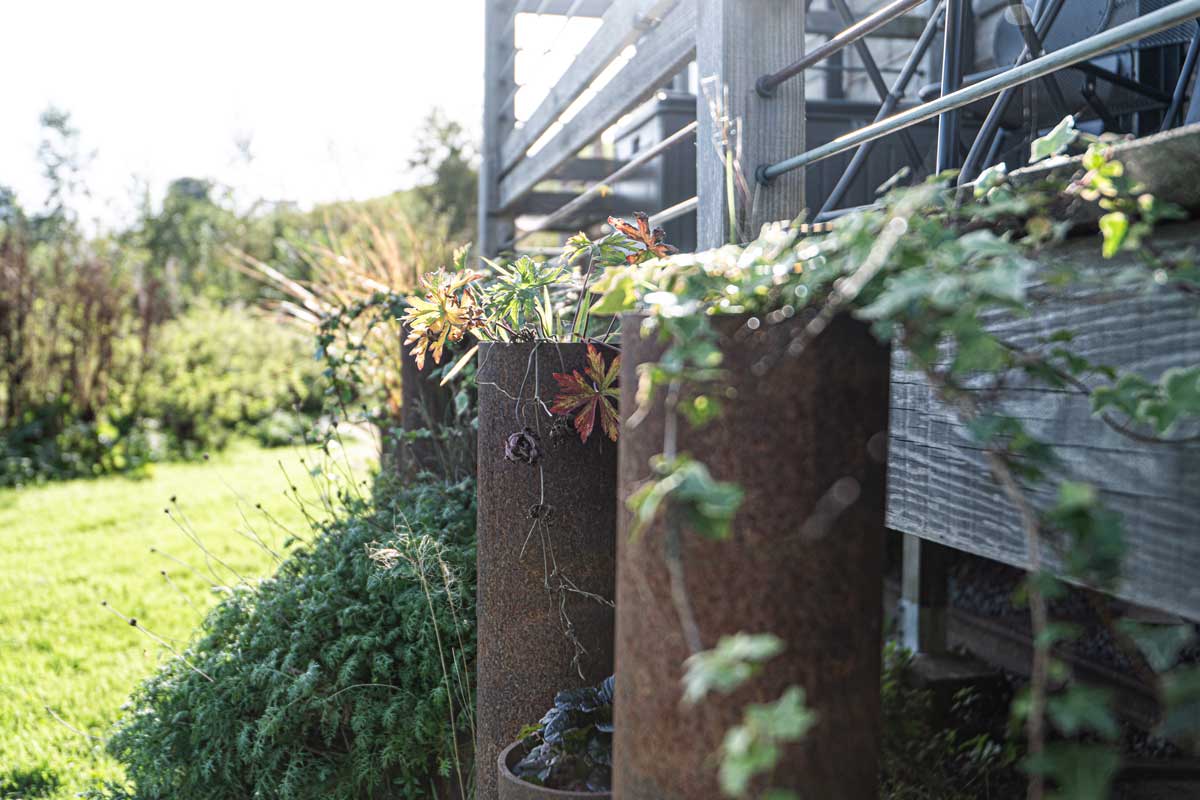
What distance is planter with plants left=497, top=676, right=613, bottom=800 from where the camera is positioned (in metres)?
1.50

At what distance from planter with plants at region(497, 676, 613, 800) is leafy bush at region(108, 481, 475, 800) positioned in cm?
51

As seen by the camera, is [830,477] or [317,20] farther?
[317,20]

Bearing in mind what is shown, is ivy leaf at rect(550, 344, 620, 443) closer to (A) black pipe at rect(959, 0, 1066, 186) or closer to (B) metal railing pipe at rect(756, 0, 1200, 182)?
(B) metal railing pipe at rect(756, 0, 1200, 182)

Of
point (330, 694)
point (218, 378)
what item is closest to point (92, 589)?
point (330, 694)

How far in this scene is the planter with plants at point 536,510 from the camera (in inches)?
71.6

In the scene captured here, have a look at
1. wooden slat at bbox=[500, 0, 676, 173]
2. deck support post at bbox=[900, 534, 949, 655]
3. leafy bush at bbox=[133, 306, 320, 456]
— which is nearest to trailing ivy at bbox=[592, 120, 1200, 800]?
wooden slat at bbox=[500, 0, 676, 173]

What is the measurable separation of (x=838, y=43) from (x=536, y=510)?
1044mm

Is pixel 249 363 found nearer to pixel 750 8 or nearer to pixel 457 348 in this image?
pixel 457 348

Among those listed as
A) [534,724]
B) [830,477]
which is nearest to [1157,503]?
[830,477]

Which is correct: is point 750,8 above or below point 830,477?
above

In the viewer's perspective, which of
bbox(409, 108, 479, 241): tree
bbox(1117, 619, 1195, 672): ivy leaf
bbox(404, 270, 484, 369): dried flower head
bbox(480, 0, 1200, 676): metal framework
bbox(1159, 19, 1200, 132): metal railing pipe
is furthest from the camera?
bbox(409, 108, 479, 241): tree

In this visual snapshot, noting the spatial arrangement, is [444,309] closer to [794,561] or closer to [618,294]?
[618,294]

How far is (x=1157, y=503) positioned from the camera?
1120 millimetres

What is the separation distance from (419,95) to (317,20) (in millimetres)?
2309
